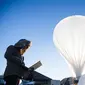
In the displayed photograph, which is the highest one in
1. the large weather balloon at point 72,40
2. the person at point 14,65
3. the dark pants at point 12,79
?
the large weather balloon at point 72,40

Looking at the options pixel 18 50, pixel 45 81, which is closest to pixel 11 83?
pixel 18 50

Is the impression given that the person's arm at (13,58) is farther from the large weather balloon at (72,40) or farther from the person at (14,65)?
the large weather balloon at (72,40)

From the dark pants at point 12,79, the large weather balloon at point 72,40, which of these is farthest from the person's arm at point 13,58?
the large weather balloon at point 72,40

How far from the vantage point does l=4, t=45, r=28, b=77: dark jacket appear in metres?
4.69

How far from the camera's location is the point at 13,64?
15.5ft

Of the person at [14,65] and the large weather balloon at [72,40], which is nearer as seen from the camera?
the person at [14,65]

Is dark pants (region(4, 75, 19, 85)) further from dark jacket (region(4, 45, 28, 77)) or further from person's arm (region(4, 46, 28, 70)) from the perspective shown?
person's arm (region(4, 46, 28, 70))

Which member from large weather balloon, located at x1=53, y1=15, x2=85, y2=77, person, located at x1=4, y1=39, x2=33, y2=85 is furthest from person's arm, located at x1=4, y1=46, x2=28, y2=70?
large weather balloon, located at x1=53, y1=15, x2=85, y2=77

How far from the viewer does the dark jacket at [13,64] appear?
4.69 metres

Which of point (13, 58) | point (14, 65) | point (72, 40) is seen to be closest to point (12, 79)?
point (14, 65)

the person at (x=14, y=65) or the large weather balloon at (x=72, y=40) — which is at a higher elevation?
the large weather balloon at (x=72, y=40)

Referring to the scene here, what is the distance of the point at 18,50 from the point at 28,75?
462 mm

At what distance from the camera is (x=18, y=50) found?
191 inches

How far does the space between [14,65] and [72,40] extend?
990cm
